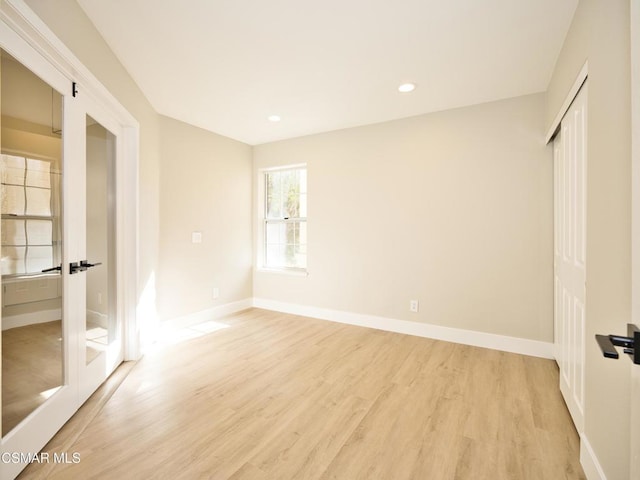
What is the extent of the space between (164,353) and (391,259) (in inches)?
108

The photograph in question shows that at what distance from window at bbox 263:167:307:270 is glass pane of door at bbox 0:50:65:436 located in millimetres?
3037

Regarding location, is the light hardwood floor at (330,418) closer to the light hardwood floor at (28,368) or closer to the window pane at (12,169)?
the light hardwood floor at (28,368)

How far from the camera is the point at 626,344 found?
2.34 feet

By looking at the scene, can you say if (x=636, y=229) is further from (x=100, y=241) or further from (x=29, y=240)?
(x=100, y=241)

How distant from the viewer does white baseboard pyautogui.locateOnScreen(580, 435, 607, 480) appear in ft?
4.47

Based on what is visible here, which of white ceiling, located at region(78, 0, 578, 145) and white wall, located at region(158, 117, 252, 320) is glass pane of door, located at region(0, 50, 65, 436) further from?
white wall, located at region(158, 117, 252, 320)

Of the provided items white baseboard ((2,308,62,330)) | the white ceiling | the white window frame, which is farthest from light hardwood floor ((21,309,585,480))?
the white ceiling

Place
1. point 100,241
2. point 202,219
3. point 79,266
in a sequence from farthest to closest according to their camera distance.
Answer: point 202,219, point 100,241, point 79,266

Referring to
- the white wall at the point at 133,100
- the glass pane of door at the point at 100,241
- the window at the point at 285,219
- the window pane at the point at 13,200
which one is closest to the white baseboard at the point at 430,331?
the window at the point at 285,219

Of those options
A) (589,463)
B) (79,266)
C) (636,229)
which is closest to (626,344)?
(636,229)

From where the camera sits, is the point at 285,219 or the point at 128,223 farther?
the point at 285,219

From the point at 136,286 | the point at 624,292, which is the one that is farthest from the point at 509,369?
the point at 136,286

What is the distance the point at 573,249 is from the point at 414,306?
185 cm

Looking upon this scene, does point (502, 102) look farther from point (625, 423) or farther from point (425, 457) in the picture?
point (425, 457)
